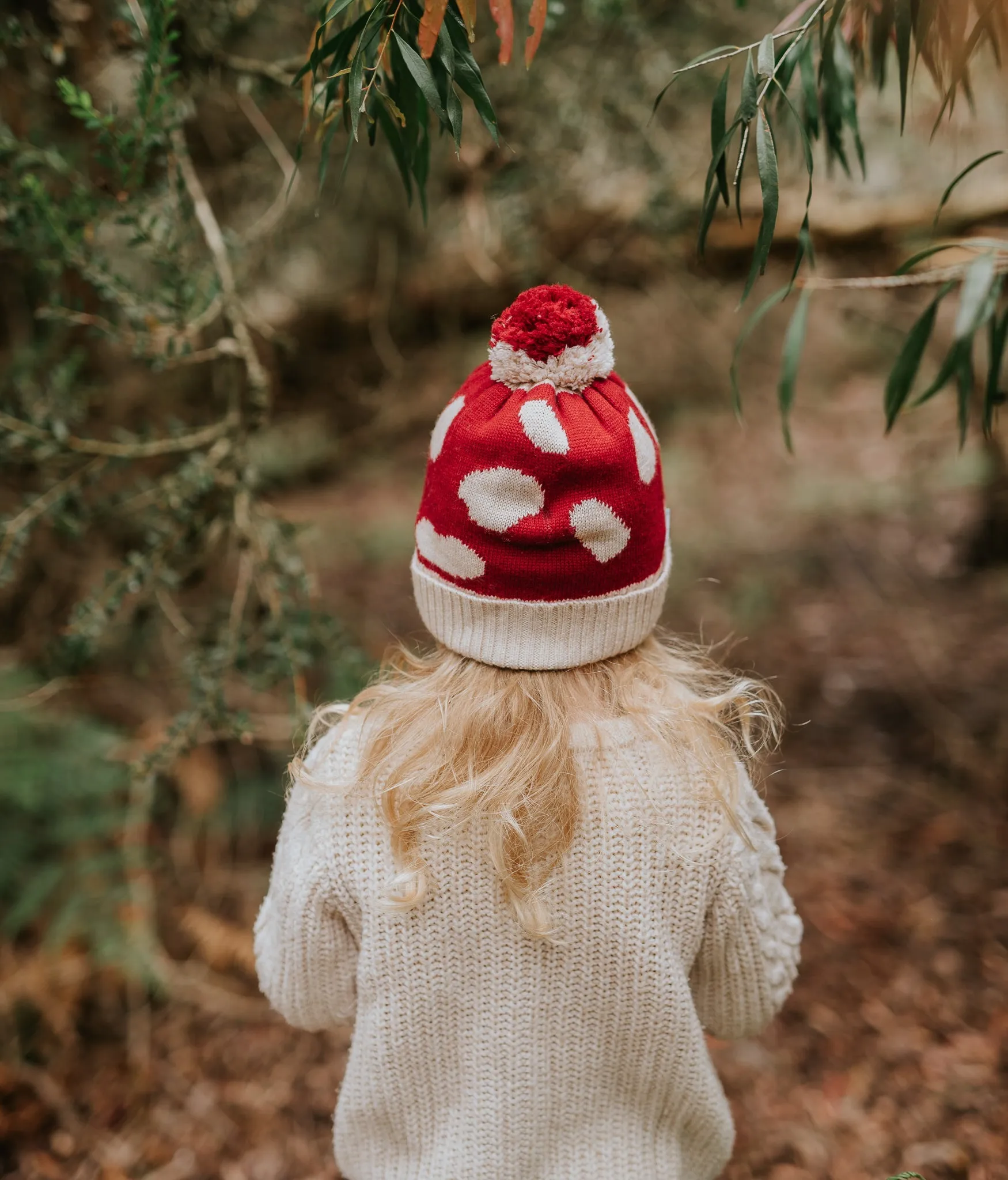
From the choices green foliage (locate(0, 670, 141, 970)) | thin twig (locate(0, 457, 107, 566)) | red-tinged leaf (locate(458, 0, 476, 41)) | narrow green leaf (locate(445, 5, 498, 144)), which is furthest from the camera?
green foliage (locate(0, 670, 141, 970))

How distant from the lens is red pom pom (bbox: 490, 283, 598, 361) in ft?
4.28

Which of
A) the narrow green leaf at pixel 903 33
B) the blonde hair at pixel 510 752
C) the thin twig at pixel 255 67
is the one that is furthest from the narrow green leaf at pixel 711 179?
the thin twig at pixel 255 67

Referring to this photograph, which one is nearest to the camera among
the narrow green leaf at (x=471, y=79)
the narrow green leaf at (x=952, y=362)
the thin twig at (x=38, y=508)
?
the narrow green leaf at (x=952, y=362)

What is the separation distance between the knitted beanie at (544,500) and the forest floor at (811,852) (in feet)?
2.03

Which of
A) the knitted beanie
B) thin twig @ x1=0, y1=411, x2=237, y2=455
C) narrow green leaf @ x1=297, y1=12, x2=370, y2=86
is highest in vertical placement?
narrow green leaf @ x1=297, y1=12, x2=370, y2=86

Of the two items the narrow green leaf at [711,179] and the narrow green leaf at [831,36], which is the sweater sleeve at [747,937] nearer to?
the narrow green leaf at [711,179]

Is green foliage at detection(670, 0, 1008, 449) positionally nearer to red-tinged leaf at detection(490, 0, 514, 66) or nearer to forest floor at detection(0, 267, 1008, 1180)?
red-tinged leaf at detection(490, 0, 514, 66)

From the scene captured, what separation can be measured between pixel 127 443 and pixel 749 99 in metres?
1.74

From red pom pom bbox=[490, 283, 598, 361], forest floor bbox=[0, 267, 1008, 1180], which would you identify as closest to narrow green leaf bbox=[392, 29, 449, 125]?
red pom pom bbox=[490, 283, 598, 361]

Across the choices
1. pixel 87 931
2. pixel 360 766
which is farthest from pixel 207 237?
pixel 87 931

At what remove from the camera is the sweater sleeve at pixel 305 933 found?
145 cm

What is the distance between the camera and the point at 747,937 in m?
1.49

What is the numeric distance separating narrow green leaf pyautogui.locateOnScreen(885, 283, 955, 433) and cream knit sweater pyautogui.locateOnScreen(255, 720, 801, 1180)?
0.65 metres

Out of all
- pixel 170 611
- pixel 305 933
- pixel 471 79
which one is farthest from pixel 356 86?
pixel 170 611
